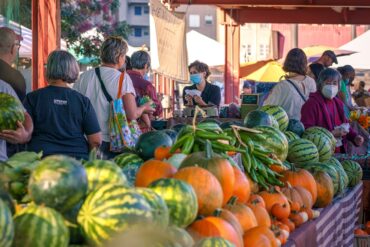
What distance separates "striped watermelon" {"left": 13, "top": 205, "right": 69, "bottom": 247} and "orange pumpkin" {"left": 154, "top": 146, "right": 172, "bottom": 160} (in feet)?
5.58

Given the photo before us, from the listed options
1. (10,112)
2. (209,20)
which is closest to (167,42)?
(10,112)

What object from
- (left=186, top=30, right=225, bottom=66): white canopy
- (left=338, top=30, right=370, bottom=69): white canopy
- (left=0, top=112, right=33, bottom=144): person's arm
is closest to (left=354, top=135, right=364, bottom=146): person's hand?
(left=0, top=112, right=33, bottom=144): person's arm

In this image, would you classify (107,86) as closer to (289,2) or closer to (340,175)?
(340,175)

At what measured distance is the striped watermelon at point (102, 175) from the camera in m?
3.14

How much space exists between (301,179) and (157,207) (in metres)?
2.87

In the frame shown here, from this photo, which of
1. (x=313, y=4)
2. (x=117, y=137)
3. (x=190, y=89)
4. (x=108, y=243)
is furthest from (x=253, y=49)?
(x=108, y=243)

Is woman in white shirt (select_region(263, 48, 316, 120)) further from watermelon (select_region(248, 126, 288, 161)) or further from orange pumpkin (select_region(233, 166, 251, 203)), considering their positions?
orange pumpkin (select_region(233, 166, 251, 203))

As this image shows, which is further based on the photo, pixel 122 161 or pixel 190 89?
pixel 190 89

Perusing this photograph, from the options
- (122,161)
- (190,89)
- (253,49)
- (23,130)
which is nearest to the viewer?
(122,161)

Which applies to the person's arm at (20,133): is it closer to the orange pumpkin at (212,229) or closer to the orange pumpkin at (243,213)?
the orange pumpkin at (243,213)

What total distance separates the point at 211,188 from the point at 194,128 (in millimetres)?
1070

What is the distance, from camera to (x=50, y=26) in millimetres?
9578

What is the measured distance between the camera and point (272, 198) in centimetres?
491

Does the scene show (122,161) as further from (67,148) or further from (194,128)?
(67,148)
